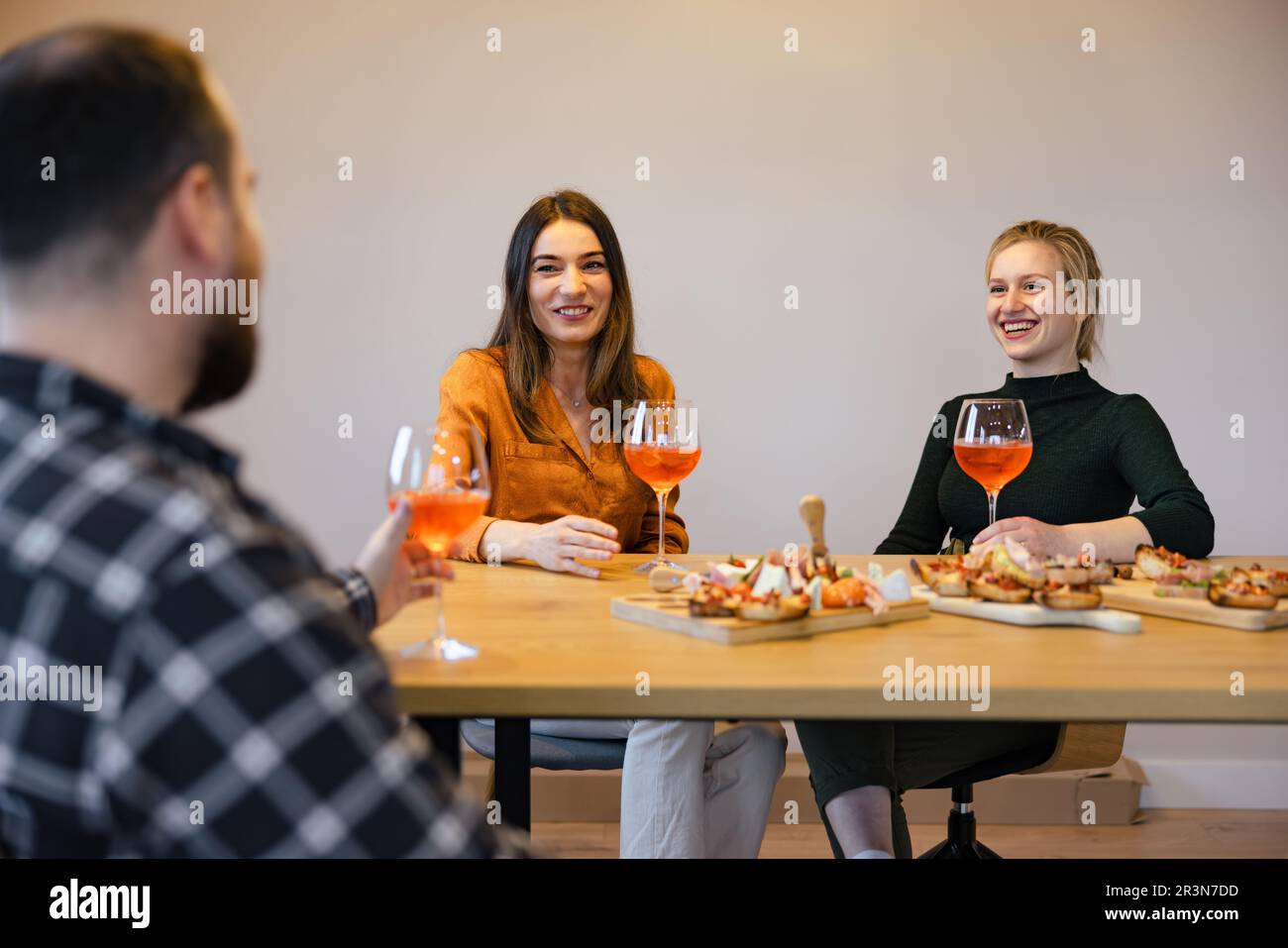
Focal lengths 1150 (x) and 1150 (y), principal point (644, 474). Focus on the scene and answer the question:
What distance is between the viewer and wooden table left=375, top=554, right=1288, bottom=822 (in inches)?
42.1

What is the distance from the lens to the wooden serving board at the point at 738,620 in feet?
4.16

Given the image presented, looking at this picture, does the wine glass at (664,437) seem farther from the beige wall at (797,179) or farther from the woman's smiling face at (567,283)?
the beige wall at (797,179)

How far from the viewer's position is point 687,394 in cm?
348

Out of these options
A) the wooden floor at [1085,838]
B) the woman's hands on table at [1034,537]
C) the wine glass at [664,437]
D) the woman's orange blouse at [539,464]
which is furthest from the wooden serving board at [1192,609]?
the wooden floor at [1085,838]

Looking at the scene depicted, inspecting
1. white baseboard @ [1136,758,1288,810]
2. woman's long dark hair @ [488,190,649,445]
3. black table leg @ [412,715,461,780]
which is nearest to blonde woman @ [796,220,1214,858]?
woman's long dark hair @ [488,190,649,445]

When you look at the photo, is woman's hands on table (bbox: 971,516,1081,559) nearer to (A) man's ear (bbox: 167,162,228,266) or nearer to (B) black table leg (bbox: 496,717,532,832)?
(B) black table leg (bbox: 496,717,532,832)

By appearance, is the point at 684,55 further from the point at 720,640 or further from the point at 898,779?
the point at 720,640

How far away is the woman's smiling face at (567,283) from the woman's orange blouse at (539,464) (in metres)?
0.13

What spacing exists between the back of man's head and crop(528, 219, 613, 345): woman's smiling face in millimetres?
1678

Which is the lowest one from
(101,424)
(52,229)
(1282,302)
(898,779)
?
(898,779)

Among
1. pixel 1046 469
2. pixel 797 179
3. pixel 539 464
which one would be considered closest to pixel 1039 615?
pixel 1046 469

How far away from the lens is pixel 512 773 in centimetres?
154

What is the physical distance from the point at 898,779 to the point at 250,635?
4.81 ft
